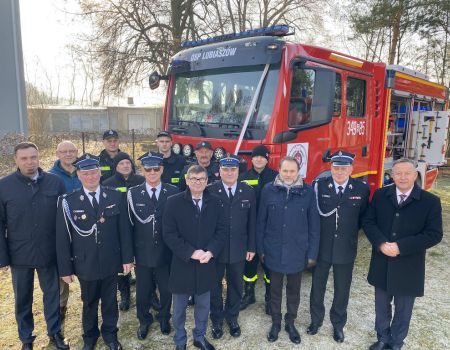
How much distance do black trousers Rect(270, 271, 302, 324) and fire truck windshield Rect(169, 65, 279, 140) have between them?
1.63 meters

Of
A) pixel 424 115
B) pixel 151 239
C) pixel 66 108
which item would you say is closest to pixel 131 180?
pixel 151 239

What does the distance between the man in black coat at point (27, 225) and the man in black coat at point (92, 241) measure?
0.24m

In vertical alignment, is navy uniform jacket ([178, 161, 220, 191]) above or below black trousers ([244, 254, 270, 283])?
above

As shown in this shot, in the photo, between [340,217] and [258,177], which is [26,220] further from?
[340,217]

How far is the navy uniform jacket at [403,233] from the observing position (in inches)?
113

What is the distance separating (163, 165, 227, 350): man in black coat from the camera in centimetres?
297

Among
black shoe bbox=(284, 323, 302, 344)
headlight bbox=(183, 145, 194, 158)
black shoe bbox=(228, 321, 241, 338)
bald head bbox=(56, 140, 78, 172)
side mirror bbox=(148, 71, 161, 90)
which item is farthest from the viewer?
side mirror bbox=(148, 71, 161, 90)

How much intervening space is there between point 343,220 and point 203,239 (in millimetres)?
1255

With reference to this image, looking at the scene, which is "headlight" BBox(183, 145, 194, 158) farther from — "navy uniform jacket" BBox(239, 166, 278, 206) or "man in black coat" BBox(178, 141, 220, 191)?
"navy uniform jacket" BBox(239, 166, 278, 206)

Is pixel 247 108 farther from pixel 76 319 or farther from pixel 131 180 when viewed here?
pixel 76 319

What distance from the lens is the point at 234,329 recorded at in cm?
345

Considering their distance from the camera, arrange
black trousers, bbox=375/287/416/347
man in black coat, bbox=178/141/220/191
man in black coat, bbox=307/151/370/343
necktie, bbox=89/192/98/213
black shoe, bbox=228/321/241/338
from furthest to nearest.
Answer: man in black coat, bbox=178/141/220/191 < black shoe, bbox=228/321/241/338 < man in black coat, bbox=307/151/370/343 < black trousers, bbox=375/287/416/347 < necktie, bbox=89/192/98/213

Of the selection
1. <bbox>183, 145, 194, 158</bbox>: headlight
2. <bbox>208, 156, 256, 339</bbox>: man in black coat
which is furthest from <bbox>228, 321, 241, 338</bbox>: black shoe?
<bbox>183, 145, 194, 158</bbox>: headlight

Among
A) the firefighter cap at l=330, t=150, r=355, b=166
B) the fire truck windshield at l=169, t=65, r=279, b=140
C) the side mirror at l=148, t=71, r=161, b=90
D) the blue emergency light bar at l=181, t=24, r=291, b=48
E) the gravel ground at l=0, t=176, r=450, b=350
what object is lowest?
the gravel ground at l=0, t=176, r=450, b=350
